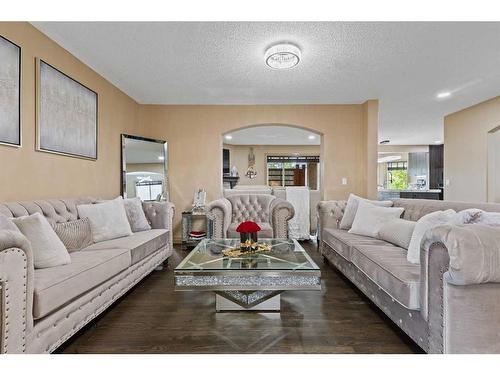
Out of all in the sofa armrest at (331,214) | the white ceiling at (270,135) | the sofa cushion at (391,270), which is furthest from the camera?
the white ceiling at (270,135)

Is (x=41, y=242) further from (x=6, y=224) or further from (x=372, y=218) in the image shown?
(x=372, y=218)

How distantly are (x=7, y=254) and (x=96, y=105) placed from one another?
106 inches

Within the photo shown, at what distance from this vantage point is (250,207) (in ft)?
14.2

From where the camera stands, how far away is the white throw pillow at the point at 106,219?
2637 millimetres

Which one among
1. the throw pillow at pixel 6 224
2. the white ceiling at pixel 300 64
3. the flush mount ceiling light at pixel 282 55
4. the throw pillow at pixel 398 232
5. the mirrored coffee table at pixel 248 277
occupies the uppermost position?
the white ceiling at pixel 300 64

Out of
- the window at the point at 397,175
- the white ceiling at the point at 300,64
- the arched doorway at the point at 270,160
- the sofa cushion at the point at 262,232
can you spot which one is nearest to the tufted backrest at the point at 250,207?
the sofa cushion at the point at 262,232

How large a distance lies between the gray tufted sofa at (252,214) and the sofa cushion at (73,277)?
164 centimetres

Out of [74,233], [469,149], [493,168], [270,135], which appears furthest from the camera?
[270,135]

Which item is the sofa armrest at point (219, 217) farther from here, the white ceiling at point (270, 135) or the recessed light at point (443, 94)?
the recessed light at point (443, 94)

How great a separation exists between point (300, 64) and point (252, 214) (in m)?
2.26

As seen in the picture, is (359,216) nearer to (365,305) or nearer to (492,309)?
(365,305)

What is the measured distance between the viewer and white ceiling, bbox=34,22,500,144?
247 cm

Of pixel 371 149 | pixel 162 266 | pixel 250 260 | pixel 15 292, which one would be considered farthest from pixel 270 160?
pixel 15 292

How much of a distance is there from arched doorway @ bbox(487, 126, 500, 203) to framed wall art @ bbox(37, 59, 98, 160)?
6.27 metres
